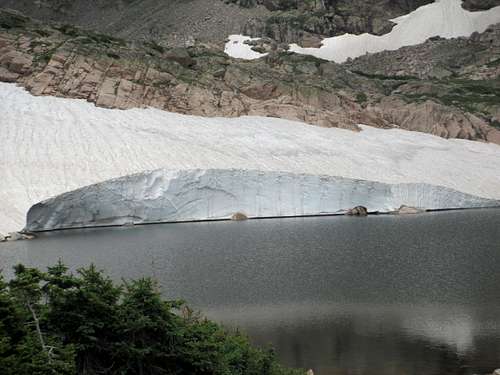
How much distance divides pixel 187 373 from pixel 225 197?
34.2 m

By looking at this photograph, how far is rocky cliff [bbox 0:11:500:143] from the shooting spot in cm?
5612

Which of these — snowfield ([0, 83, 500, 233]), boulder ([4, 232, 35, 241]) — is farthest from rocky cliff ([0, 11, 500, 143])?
boulder ([4, 232, 35, 241])

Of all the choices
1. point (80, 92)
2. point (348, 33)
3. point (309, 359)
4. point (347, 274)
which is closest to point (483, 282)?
point (347, 274)

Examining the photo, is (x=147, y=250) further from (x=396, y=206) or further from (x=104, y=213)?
(x=396, y=206)

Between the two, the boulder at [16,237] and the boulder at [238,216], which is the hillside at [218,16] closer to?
the boulder at [238,216]

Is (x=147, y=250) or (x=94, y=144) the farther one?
(x=94, y=144)

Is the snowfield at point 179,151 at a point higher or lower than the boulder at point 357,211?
higher

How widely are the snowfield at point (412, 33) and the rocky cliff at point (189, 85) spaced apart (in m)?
45.0

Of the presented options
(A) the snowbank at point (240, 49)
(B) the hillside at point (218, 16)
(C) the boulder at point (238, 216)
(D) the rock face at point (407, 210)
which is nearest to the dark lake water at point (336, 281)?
(C) the boulder at point (238, 216)

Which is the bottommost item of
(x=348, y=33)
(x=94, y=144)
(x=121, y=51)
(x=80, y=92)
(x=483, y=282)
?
(x=483, y=282)

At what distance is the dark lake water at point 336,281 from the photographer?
1423cm

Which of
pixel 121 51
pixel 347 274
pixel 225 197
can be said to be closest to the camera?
pixel 347 274

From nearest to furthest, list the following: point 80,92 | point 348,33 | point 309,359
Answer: point 309,359 → point 80,92 → point 348,33

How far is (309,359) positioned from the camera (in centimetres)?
1374
